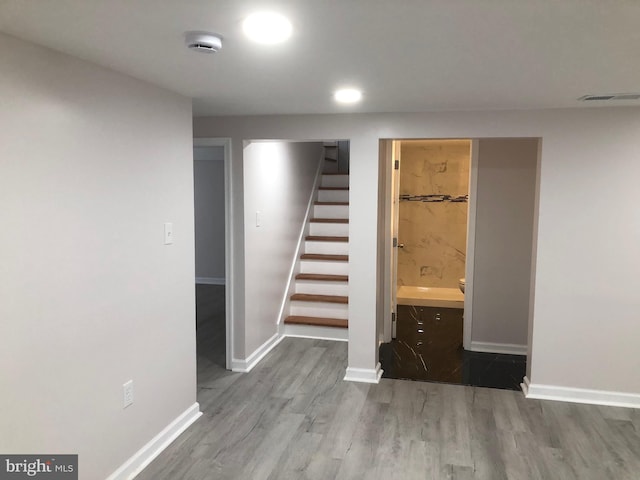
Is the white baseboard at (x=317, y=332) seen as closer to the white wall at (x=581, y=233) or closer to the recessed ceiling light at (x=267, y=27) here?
the white wall at (x=581, y=233)

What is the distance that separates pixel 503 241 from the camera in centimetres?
444

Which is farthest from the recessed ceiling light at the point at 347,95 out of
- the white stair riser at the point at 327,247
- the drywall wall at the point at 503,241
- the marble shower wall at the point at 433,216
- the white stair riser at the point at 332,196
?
the marble shower wall at the point at 433,216

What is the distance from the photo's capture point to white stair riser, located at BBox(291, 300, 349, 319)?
193 inches

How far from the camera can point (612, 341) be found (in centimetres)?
339

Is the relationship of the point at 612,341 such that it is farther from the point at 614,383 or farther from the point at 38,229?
the point at 38,229

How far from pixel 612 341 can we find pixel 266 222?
2.87 metres

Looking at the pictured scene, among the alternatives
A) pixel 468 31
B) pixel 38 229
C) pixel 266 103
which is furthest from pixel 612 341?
pixel 38 229

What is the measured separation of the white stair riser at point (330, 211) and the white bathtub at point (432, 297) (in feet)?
5.40

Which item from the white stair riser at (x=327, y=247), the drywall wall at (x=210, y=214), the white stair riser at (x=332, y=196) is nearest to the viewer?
the white stair riser at (x=327, y=247)

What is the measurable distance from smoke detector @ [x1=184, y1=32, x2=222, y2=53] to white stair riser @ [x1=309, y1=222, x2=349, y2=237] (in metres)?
3.74

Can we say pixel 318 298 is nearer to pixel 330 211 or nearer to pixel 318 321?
pixel 318 321

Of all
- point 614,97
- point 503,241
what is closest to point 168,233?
point 614,97

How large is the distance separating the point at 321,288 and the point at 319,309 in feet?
0.78

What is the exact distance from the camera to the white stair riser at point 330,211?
568 cm
